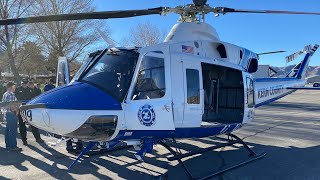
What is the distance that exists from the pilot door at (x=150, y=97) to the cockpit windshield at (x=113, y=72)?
13 cm

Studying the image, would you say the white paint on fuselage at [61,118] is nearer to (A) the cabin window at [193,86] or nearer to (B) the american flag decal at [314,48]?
(A) the cabin window at [193,86]

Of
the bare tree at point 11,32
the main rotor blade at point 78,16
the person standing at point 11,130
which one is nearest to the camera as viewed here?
the main rotor blade at point 78,16

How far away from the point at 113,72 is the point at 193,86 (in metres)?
1.63

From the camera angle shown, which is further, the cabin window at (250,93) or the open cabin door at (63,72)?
the cabin window at (250,93)

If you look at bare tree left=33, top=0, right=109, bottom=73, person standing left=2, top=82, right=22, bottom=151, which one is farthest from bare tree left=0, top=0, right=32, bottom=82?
person standing left=2, top=82, right=22, bottom=151

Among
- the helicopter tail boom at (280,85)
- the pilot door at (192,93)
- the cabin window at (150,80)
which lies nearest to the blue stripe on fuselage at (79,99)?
the cabin window at (150,80)

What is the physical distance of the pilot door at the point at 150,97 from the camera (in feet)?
17.4

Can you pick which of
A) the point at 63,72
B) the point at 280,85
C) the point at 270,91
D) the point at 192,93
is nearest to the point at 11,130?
the point at 63,72

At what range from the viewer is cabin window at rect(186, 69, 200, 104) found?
604 cm

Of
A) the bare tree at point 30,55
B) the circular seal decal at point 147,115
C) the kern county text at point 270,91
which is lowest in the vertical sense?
the circular seal decal at point 147,115

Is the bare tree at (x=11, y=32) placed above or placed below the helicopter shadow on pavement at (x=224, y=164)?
above

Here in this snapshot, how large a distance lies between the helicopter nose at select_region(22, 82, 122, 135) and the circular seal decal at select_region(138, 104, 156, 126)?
0.37 metres

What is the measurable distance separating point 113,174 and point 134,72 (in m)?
2.13

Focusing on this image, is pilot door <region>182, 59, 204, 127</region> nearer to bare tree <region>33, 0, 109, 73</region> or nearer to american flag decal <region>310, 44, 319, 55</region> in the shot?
american flag decal <region>310, 44, 319, 55</region>
